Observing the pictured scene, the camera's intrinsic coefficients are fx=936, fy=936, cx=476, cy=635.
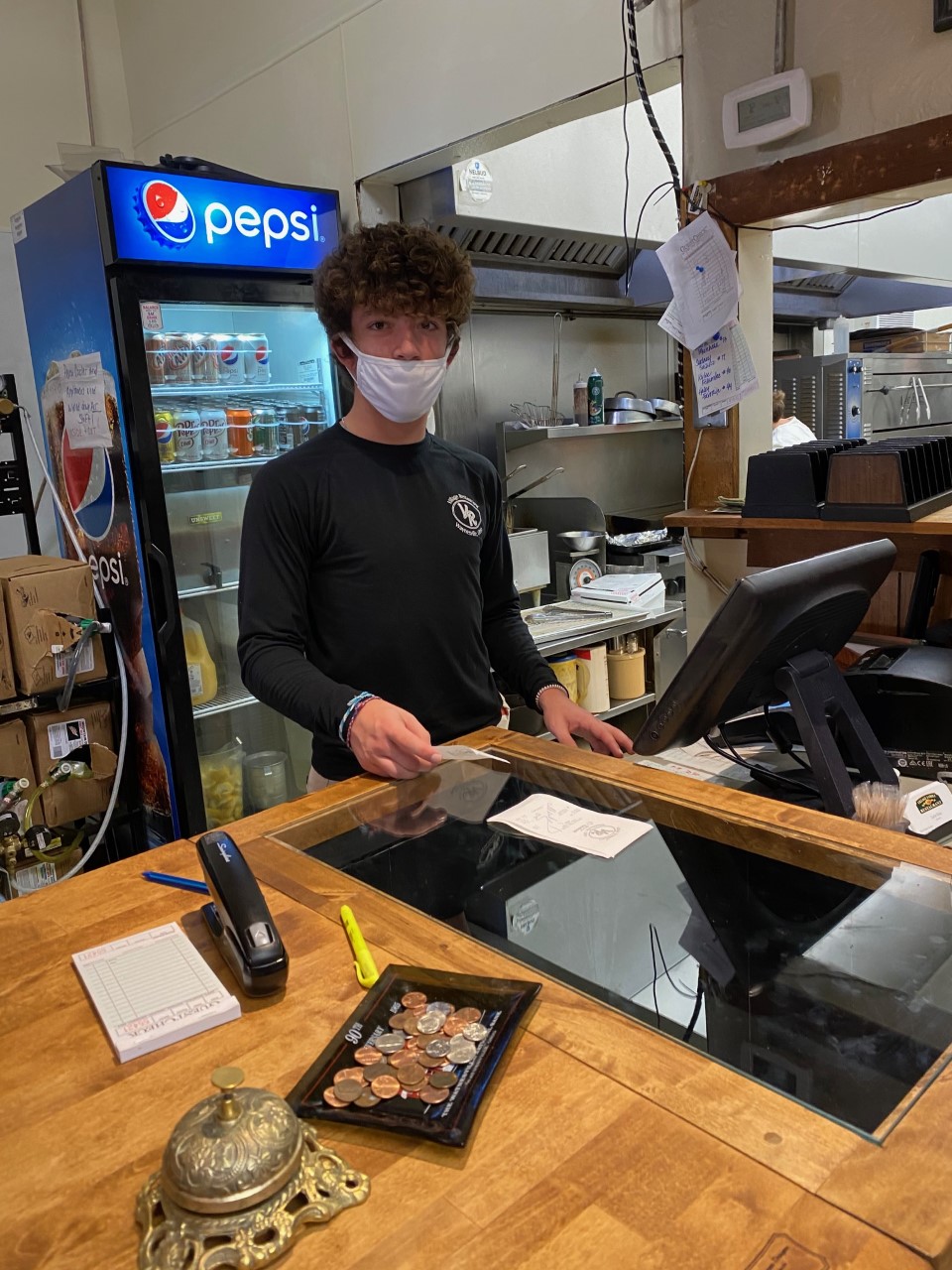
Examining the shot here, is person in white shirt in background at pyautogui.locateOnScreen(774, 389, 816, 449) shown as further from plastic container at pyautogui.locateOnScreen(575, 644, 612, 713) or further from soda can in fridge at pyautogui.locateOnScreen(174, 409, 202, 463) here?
soda can in fridge at pyautogui.locateOnScreen(174, 409, 202, 463)

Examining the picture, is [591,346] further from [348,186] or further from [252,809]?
[252,809]

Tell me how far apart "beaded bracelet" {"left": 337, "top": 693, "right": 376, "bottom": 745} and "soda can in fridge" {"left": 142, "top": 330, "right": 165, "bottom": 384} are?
6.54 ft

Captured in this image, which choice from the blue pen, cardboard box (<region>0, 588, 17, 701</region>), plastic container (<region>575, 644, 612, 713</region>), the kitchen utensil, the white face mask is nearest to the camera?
the blue pen

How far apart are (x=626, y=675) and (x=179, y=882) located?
10.3 ft

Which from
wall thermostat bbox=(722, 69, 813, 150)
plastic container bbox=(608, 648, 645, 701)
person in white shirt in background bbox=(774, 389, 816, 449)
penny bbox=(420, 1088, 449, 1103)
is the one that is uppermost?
wall thermostat bbox=(722, 69, 813, 150)

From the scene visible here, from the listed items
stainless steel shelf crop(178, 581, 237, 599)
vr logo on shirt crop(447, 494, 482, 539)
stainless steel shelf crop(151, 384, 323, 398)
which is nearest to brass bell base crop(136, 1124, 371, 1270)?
vr logo on shirt crop(447, 494, 482, 539)

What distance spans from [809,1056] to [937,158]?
1.75m

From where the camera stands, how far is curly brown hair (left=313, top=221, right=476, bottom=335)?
1.72m

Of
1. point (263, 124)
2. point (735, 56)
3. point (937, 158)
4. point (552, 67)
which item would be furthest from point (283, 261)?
point (937, 158)

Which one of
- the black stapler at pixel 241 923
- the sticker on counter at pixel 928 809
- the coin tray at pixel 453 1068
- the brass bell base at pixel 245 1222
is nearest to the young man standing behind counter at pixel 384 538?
the sticker on counter at pixel 928 809

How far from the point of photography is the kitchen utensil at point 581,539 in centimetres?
425

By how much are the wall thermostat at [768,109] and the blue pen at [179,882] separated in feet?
6.18

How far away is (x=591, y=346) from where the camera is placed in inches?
185

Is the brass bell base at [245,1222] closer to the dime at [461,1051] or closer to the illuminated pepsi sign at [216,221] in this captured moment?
the dime at [461,1051]
